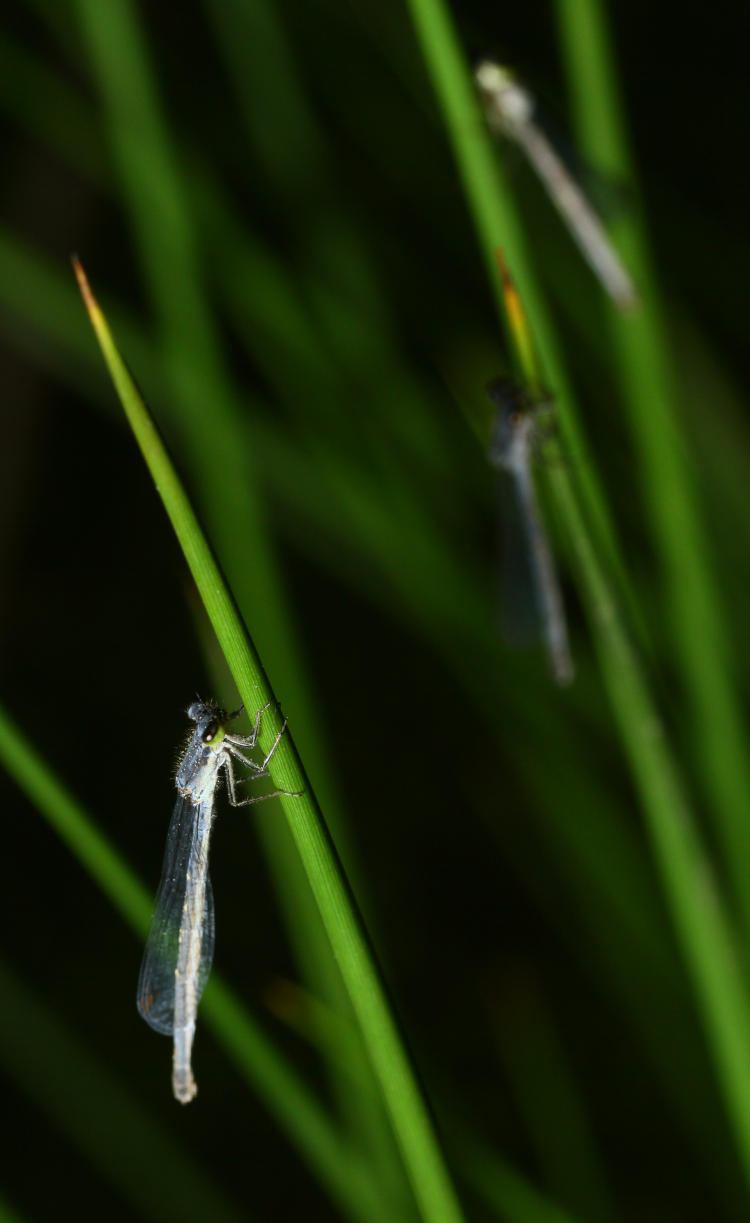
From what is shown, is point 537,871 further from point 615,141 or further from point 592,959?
point 615,141

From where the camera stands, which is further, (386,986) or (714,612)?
(714,612)

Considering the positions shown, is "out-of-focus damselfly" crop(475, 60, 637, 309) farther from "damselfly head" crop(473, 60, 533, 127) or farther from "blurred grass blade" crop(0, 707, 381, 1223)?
"blurred grass blade" crop(0, 707, 381, 1223)

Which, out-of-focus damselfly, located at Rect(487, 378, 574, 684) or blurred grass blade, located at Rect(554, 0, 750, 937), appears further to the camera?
out-of-focus damselfly, located at Rect(487, 378, 574, 684)

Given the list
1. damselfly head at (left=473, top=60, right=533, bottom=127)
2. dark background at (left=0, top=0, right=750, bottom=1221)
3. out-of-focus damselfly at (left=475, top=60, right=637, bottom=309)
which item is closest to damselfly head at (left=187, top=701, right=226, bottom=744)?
dark background at (left=0, top=0, right=750, bottom=1221)

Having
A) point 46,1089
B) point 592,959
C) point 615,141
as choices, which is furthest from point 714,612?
point 46,1089

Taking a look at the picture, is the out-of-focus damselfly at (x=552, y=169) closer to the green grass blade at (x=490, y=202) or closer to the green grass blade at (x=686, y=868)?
the green grass blade at (x=490, y=202)
